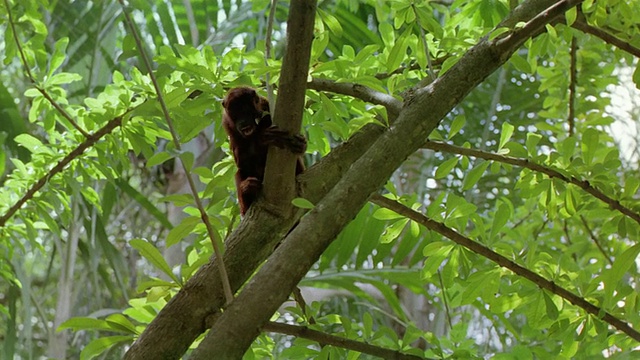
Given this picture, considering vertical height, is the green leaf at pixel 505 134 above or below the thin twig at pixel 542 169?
above

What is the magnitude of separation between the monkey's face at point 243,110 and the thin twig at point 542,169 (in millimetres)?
770

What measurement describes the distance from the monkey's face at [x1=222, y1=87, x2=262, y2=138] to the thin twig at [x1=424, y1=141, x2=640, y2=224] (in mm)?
770

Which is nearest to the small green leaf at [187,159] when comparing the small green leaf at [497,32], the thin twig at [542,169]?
the thin twig at [542,169]

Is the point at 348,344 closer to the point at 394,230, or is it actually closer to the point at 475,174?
the point at 394,230

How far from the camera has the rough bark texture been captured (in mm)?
1175

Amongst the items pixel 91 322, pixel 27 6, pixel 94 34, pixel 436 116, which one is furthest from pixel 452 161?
pixel 94 34

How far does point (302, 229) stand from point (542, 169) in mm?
694

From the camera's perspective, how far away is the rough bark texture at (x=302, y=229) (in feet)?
3.85

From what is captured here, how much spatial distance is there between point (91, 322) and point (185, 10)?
2.31 m

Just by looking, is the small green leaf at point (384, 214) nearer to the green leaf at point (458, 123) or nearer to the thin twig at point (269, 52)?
the green leaf at point (458, 123)

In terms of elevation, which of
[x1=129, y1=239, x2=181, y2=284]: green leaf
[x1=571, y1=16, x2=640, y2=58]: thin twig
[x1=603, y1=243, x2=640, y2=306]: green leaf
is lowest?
[x1=129, y1=239, x2=181, y2=284]: green leaf

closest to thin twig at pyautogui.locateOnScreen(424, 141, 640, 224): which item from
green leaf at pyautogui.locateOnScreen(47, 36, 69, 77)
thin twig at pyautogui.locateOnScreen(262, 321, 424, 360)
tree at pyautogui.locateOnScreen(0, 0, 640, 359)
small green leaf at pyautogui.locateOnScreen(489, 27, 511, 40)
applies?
tree at pyautogui.locateOnScreen(0, 0, 640, 359)

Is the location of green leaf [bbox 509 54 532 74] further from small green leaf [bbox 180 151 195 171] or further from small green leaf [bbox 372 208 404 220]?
small green leaf [bbox 180 151 195 171]

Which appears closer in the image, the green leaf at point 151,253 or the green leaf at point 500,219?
the green leaf at point 151,253
